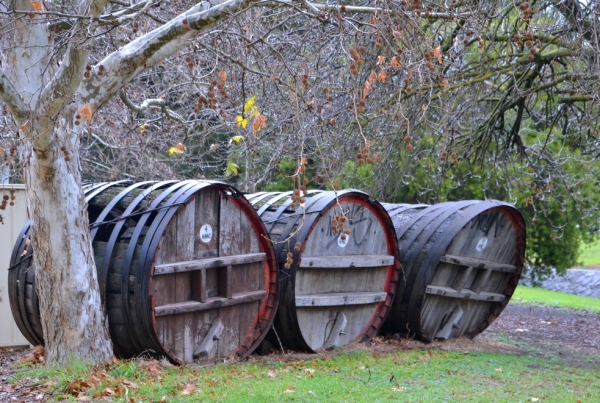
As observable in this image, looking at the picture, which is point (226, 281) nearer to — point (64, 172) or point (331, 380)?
point (331, 380)

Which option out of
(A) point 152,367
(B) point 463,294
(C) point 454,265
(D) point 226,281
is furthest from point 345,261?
(A) point 152,367

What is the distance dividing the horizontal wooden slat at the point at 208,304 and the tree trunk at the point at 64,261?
0.56 metres

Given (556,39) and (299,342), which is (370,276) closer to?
(299,342)

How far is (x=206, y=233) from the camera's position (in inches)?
295

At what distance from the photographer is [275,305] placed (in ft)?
26.5

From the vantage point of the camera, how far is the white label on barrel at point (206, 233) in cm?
744

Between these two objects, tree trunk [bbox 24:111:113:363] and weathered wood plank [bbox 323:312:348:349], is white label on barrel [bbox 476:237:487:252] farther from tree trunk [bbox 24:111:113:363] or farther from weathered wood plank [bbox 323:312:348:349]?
tree trunk [bbox 24:111:113:363]

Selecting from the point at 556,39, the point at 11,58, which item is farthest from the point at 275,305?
the point at 556,39

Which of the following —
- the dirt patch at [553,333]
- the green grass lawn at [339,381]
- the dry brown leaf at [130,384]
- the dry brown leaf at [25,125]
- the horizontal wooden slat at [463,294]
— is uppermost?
the dry brown leaf at [25,125]

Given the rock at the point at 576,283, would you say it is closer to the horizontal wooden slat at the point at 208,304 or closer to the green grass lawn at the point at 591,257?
the green grass lawn at the point at 591,257

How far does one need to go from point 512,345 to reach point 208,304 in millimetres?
4730

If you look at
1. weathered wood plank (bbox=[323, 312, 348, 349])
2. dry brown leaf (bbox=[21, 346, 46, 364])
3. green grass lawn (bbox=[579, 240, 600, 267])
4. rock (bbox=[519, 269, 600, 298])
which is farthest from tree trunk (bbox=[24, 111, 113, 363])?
green grass lawn (bbox=[579, 240, 600, 267])

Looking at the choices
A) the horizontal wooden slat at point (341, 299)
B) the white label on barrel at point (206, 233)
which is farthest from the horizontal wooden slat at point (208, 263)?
the horizontal wooden slat at point (341, 299)

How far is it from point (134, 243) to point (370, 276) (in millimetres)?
3249
